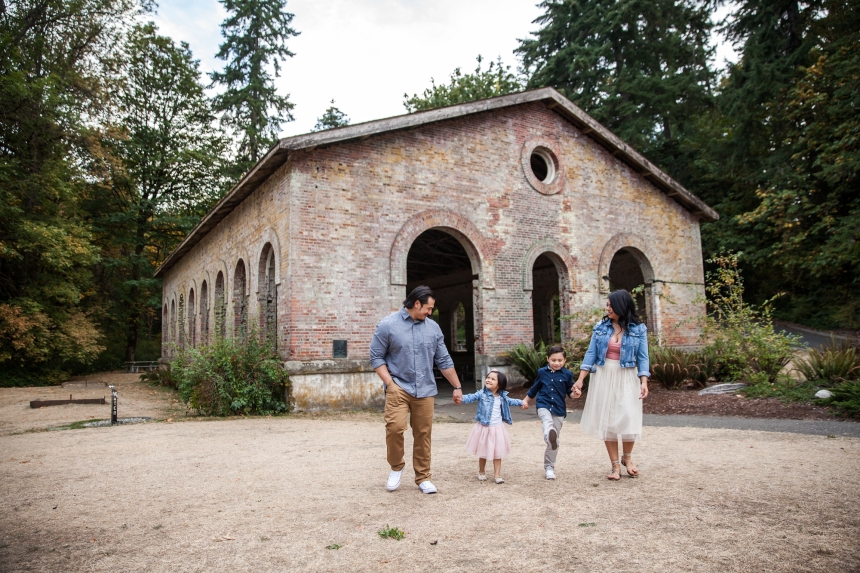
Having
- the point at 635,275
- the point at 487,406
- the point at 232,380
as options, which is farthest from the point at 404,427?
the point at 635,275

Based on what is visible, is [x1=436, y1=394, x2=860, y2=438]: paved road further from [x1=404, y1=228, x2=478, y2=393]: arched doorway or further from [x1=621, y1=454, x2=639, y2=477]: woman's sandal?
[x1=404, y1=228, x2=478, y2=393]: arched doorway

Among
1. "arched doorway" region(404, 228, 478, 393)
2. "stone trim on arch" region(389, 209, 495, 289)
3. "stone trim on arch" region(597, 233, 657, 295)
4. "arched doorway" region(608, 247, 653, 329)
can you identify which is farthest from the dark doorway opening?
"stone trim on arch" region(389, 209, 495, 289)

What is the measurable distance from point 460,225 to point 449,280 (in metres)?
11.9

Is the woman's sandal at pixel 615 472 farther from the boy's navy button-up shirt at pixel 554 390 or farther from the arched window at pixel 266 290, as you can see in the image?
the arched window at pixel 266 290

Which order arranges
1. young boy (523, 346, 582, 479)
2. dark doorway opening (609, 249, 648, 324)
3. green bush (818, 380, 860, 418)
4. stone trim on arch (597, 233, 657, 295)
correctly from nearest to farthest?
young boy (523, 346, 582, 479) < green bush (818, 380, 860, 418) < stone trim on arch (597, 233, 657, 295) < dark doorway opening (609, 249, 648, 324)

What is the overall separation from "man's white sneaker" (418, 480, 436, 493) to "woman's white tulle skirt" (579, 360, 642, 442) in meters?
1.49

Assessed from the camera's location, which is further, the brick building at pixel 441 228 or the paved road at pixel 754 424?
the brick building at pixel 441 228

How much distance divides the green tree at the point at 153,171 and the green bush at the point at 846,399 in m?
27.2

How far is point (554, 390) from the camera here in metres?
5.53

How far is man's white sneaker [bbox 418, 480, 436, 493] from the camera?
4.91 meters

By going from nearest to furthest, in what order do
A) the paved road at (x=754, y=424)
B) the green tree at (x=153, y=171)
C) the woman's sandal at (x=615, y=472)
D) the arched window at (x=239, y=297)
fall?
the woman's sandal at (x=615, y=472), the paved road at (x=754, y=424), the arched window at (x=239, y=297), the green tree at (x=153, y=171)

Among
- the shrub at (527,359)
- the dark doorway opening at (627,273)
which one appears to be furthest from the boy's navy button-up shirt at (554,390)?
the dark doorway opening at (627,273)

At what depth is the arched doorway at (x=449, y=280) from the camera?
20.3 metres

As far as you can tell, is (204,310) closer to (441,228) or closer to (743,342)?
(441,228)
